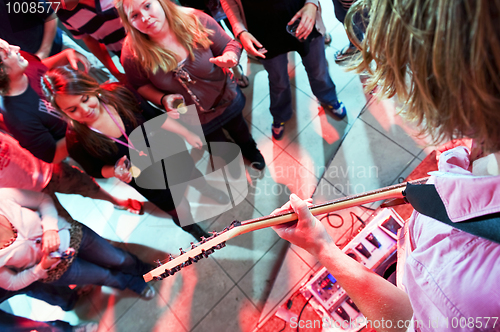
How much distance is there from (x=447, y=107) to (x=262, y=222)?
0.71 metres

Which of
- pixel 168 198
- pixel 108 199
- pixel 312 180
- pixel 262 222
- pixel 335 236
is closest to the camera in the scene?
pixel 262 222

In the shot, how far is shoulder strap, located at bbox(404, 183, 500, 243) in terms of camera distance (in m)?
0.66

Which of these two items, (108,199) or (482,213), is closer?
(482,213)

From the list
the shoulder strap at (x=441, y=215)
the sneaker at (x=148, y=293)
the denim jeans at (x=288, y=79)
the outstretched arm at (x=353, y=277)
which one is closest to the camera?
the shoulder strap at (x=441, y=215)

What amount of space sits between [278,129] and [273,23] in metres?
1.18

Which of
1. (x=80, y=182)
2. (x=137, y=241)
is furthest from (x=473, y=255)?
(x=80, y=182)

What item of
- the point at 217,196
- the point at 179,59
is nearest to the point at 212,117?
the point at 179,59

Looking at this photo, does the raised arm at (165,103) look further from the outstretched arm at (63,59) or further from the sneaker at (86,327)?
the sneaker at (86,327)

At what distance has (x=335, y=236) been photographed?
2.32m

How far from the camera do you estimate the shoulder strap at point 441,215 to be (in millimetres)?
656

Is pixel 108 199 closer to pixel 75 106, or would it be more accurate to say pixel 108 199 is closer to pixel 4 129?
pixel 4 129

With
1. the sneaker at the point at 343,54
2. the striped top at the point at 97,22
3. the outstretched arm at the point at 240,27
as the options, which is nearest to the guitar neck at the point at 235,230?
the outstretched arm at the point at 240,27

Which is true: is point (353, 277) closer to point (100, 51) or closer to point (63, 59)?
point (63, 59)

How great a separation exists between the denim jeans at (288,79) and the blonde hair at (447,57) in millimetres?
1677
